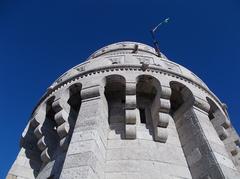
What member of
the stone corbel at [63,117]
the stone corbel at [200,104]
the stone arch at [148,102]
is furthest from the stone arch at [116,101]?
the stone corbel at [200,104]

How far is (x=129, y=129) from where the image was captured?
27.5 feet

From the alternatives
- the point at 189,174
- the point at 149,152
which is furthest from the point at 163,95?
the point at 189,174

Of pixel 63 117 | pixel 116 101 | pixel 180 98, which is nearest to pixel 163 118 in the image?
pixel 180 98

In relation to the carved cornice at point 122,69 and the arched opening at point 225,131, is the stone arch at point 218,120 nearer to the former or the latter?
the arched opening at point 225,131

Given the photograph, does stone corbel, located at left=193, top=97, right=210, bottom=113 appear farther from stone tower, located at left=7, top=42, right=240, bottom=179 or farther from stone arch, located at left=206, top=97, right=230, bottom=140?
stone arch, located at left=206, top=97, right=230, bottom=140

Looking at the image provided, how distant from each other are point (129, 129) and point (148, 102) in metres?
2.11

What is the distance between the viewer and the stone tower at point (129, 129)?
287 inches

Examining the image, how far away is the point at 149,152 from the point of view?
7.96 metres

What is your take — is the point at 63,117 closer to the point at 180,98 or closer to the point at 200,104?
the point at 180,98

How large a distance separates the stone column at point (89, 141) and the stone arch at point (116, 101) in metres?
0.62

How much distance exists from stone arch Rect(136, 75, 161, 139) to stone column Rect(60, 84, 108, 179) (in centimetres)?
153

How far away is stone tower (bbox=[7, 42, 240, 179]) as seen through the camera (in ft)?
23.9

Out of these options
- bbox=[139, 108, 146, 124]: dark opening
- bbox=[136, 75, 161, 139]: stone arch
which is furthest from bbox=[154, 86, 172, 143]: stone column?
bbox=[139, 108, 146, 124]: dark opening

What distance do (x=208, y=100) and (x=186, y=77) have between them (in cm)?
130
